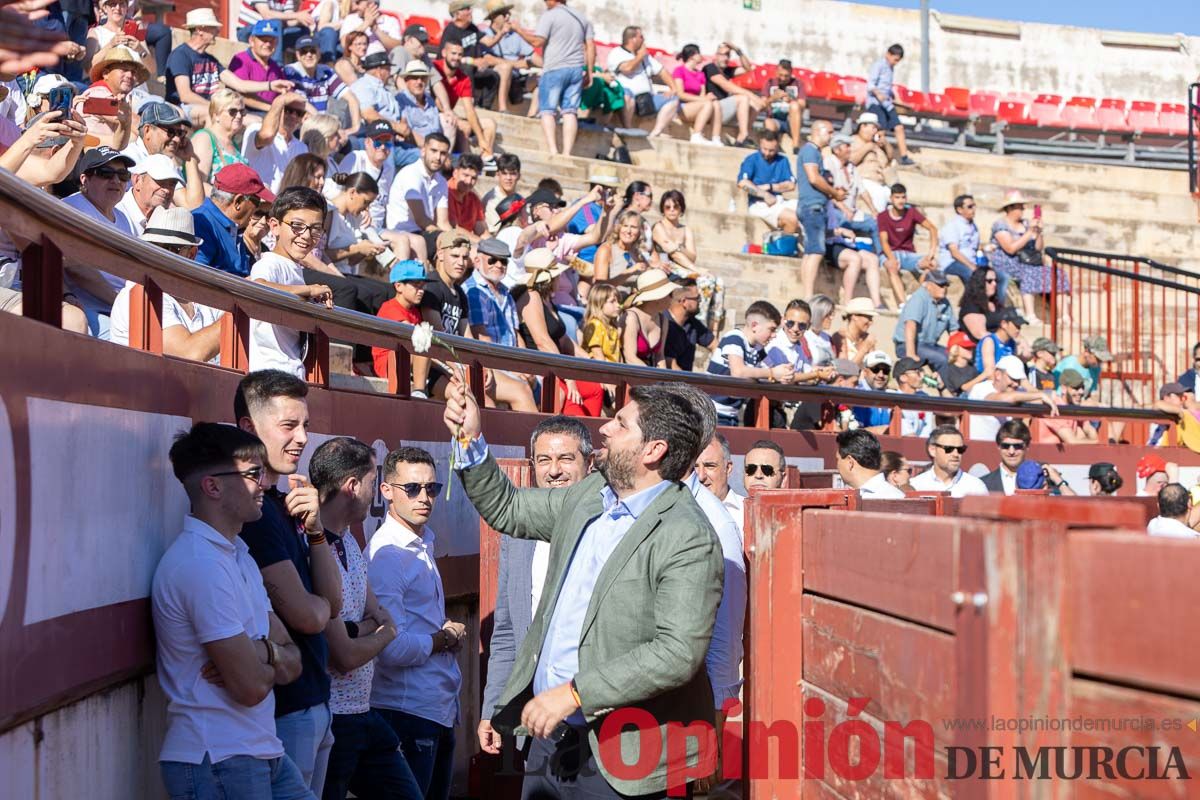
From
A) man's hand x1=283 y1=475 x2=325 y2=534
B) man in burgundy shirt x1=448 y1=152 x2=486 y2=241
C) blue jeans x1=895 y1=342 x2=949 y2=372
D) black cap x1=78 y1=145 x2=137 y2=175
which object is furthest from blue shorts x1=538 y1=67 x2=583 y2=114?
man's hand x1=283 y1=475 x2=325 y2=534

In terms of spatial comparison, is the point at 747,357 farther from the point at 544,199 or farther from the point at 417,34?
the point at 417,34

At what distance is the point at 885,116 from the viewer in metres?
21.7

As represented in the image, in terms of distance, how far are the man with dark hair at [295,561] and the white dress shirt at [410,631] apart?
72cm

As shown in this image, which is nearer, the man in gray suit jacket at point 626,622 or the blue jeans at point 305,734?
the man in gray suit jacket at point 626,622

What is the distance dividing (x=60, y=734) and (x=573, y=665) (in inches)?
54.9

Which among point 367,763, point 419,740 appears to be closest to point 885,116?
point 419,740

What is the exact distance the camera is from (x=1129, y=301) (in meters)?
19.4

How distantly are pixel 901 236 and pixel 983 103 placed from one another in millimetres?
13269

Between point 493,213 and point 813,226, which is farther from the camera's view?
point 813,226

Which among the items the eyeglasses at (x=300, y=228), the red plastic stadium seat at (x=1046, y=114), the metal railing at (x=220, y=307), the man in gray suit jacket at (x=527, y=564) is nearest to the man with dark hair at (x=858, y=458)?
the metal railing at (x=220, y=307)

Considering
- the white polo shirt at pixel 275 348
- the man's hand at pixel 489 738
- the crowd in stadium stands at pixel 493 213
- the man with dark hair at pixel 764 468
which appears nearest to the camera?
the man's hand at pixel 489 738

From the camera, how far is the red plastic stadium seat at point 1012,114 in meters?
28.4

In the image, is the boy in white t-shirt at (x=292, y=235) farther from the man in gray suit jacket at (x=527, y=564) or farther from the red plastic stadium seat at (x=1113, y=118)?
the red plastic stadium seat at (x=1113, y=118)

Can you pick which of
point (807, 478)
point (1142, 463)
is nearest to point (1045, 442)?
point (1142, 463)
